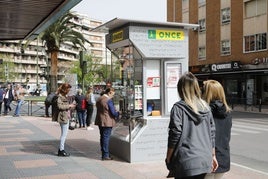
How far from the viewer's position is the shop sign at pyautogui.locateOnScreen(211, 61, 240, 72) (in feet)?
114

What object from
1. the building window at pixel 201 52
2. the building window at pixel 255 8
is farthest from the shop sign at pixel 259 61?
the building window at pixel 201 52

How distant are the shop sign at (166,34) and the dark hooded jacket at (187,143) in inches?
197

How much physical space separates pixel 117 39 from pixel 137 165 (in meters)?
2.97

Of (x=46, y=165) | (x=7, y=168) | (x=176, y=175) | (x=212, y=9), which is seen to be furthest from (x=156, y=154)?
(x=212, y=9)

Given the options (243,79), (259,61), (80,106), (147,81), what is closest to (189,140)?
(147,81)

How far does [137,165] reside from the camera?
7988 mm

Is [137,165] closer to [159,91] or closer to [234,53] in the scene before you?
[159,91]

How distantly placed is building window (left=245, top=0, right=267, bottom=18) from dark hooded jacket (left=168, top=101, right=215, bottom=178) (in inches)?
1261

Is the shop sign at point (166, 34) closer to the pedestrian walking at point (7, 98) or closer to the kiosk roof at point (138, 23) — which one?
the kiosk roof at point (138, 23)

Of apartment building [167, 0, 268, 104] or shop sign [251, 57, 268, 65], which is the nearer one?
shop sign [251, 57, 268, 65]

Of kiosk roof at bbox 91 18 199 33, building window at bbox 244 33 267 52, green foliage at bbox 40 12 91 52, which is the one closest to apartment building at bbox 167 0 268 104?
building window at bbox 244 33 267 52

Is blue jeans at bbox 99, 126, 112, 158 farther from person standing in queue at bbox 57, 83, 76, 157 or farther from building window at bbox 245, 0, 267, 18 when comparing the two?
building window at bbox 245, 0, 267, 18

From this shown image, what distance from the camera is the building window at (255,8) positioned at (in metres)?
33.3

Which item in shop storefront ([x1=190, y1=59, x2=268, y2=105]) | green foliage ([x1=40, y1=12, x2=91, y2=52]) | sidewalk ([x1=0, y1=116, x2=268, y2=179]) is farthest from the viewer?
shop storefront ([x1=190, y1=59, x2=268, y2=105])
